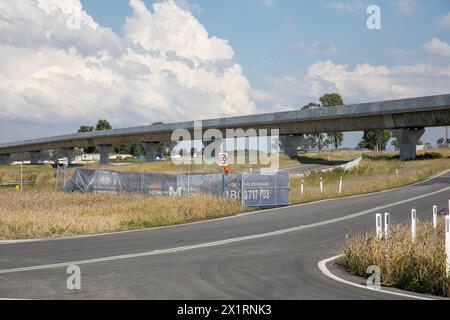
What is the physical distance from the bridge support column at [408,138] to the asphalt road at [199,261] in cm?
4139

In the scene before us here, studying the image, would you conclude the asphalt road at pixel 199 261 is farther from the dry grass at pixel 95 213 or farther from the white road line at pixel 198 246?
the dry grass at pixel 95 213

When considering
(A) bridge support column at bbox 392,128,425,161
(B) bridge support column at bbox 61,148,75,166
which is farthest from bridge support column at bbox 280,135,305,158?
(B) bridge support column at bbox 61,148,75,166

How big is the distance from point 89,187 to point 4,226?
1631 cm

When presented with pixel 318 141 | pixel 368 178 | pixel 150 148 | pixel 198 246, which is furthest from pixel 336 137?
pixel 198 246

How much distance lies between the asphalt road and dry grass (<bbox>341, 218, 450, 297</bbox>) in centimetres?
95

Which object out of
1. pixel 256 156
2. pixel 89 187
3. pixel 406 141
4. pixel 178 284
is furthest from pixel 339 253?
pixel 256 156

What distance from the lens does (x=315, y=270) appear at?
11.6 metres

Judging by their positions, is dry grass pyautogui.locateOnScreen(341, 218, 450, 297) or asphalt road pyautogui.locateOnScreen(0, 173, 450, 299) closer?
asphalt road pyautogui.locateOnScreen(0, 173, 450, 299)

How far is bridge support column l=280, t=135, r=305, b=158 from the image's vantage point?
79525 millimetres

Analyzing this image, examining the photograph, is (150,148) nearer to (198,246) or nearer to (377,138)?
(377,138)

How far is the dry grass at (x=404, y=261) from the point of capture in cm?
987

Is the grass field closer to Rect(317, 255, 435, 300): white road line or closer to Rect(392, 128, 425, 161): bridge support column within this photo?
Rect(317, 255, 435, 300): white road line

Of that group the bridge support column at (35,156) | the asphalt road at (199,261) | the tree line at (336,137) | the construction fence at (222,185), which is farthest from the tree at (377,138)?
the asphalt road at (199,261)
